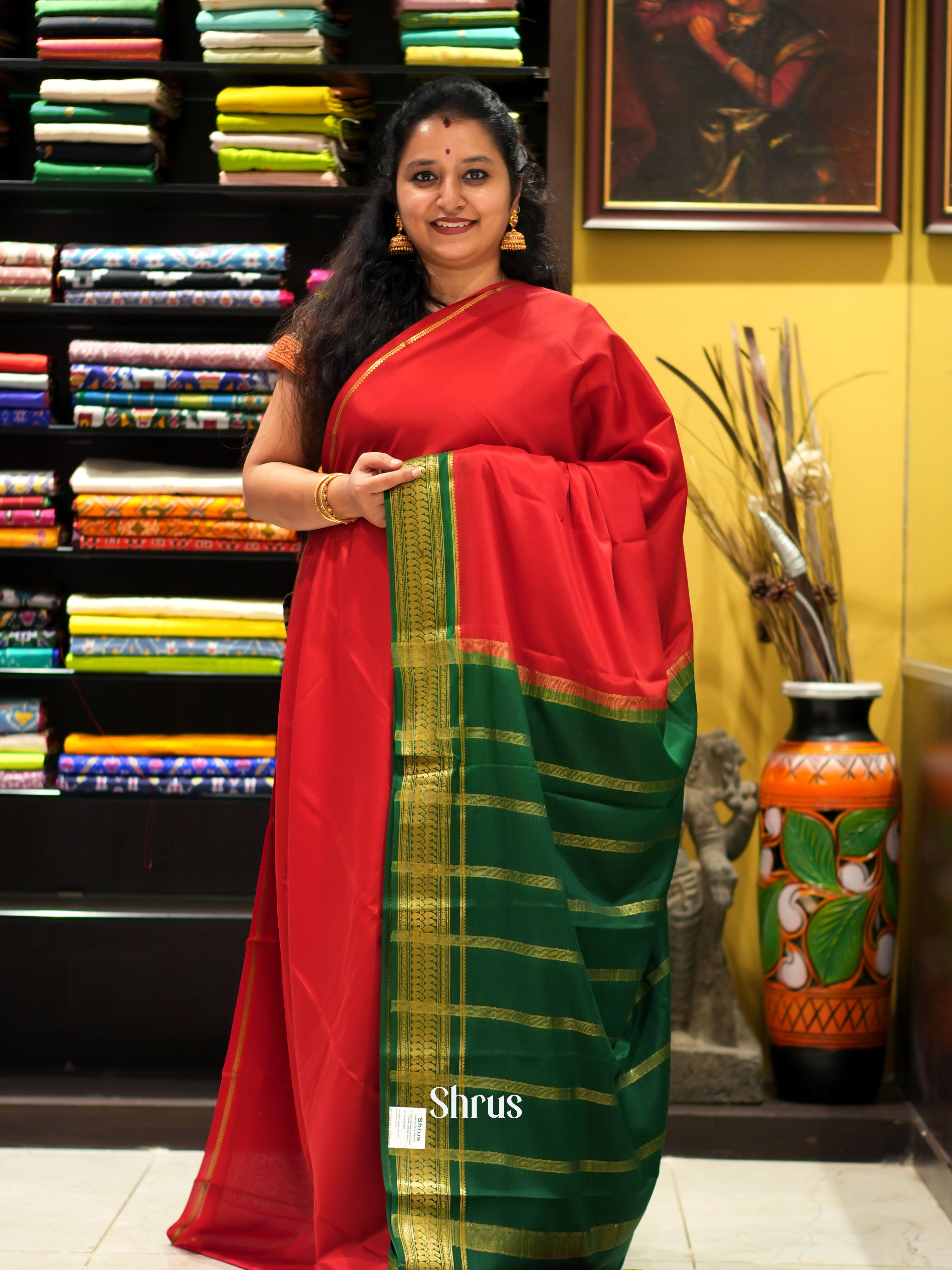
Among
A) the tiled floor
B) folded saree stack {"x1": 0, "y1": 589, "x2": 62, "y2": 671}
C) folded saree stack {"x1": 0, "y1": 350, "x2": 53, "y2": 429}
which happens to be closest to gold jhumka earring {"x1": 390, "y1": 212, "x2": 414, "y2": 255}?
folded saree stack {"x1": 0, "y1": 350, "x2": 53, "y2": 429}

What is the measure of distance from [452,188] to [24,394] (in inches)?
49.8

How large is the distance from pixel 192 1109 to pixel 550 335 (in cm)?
164

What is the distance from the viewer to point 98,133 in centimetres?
257

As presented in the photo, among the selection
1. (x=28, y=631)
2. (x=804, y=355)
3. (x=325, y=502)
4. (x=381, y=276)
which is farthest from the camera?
(x=804, y=355)

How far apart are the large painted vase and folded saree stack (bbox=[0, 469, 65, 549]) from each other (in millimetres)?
1502

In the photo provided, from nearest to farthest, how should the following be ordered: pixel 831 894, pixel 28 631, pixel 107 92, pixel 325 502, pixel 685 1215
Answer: pixel 325 502 → pixel 685 1215 → pixel 831 894 → pixel 107 92 → pixel 28 631

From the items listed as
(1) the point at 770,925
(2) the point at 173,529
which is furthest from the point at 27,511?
(1) the point at 770,925

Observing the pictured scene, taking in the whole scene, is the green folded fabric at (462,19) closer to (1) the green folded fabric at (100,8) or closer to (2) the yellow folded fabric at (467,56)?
(2) the yellow folded fabric at (467,56)

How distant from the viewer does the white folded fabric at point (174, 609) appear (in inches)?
102

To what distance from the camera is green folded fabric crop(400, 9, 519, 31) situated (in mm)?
2496

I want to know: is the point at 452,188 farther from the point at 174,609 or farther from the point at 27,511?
the point at 27,511

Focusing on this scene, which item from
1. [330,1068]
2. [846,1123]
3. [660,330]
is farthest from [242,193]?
[846,1123]

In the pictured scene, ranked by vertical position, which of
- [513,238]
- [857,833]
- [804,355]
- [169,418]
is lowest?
[857,833]

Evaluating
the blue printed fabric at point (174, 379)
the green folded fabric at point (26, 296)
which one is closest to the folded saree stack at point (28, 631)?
the blue printed fabric at point (174, 379)
